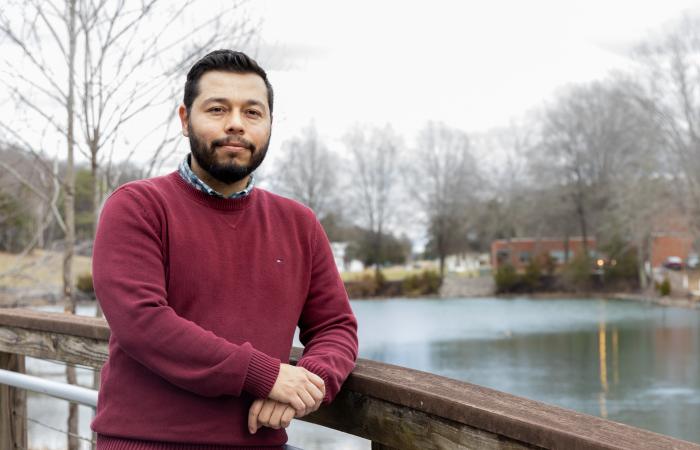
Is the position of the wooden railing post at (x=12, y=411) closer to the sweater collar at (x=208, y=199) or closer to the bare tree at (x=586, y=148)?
the sweater collar at (x=208, y=199)

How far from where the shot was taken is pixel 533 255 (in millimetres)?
46281

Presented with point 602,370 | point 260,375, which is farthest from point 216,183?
point 602,370

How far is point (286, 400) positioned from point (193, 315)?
244mm

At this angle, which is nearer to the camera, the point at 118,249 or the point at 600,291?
the point at 118,249

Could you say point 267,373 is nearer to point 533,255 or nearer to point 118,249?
point 118,249

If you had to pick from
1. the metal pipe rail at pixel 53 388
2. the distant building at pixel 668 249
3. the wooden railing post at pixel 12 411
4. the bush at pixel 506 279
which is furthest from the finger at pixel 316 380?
the distant building at pixel 668 249

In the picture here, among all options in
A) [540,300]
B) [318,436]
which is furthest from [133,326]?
[540,300]

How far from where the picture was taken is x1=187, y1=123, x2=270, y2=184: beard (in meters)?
1.62

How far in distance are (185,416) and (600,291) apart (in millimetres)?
41038

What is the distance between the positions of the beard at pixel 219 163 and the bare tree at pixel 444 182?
157ft

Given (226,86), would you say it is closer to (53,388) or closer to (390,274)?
(53,388)

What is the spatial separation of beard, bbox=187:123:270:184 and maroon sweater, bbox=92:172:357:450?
52 millimetres

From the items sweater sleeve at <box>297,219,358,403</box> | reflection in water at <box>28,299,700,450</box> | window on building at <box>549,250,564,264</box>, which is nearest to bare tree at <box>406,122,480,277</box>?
window on building at <box>549,250,564,264</box>

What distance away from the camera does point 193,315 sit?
5.03 feet
